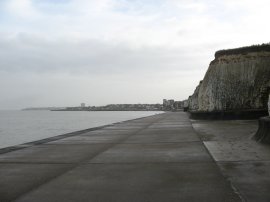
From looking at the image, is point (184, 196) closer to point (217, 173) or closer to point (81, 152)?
point (217, 173)

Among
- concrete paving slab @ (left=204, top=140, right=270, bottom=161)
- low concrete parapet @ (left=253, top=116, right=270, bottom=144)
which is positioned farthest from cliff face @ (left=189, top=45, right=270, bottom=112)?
concrete paving slab @ (left=204, top=140, right=270, bottom=161)

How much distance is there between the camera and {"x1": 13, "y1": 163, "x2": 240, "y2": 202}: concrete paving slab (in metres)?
6.14

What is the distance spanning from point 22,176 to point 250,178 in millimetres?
4215

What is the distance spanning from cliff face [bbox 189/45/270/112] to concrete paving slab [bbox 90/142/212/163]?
53.0ft

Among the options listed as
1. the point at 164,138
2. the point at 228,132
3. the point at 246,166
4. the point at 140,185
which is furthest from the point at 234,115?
the point at 140,185

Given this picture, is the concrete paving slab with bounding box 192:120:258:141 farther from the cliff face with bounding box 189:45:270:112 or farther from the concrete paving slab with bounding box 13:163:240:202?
the cliff face with bounding box 189:45:270:112

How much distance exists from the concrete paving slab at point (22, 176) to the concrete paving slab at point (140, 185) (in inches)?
10.3

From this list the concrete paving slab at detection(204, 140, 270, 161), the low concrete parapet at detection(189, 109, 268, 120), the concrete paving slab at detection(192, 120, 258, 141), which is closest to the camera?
the concrete paving slab at detection(204, 140, 270, 161)

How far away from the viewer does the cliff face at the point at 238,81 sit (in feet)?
92.1

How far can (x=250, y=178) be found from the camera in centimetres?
715

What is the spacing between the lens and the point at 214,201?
18.9 ft

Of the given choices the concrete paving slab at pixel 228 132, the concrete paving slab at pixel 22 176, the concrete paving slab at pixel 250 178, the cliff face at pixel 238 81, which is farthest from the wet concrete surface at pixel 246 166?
the cliff face at pixel 238 81

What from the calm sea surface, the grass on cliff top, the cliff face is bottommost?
the calm sea surface

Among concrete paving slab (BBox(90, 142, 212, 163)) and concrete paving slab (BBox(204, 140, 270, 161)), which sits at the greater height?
concrete paving slab (BBox(204, 140, 270, 161))
